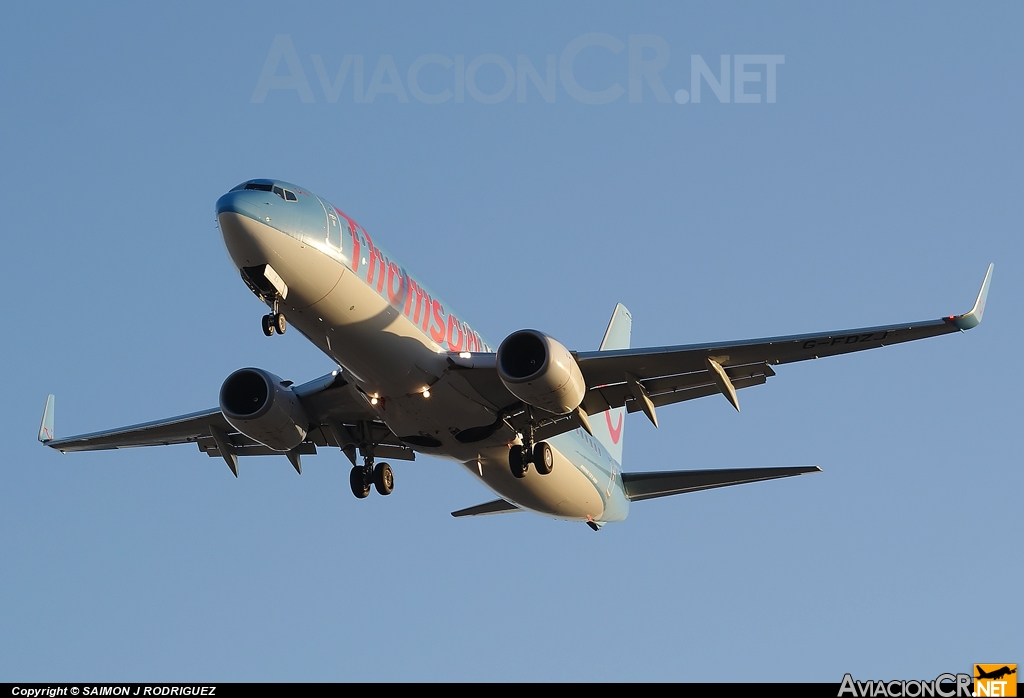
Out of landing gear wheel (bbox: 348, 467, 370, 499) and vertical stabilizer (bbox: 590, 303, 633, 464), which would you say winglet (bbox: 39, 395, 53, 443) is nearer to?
landing gear wheel (bbox: 348, 467, 370, 499)

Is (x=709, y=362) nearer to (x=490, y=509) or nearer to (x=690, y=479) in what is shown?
(x=690, y=479)

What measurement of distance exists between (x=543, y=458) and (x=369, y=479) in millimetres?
4719

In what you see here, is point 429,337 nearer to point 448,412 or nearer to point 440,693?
point 448,412

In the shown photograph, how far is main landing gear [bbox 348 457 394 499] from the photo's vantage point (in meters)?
31.2

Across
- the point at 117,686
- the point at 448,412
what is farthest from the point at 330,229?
the point at 117,686

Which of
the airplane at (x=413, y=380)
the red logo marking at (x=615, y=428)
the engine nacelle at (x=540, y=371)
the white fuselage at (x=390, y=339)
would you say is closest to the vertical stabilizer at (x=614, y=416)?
the red logo marking at (x=615, y=428)

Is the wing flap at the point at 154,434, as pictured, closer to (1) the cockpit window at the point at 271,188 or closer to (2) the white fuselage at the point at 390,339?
(2) the white fuselage at the point at 390,339

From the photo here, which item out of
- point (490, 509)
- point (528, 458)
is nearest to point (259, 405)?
point (528, 458)

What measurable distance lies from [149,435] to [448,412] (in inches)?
383

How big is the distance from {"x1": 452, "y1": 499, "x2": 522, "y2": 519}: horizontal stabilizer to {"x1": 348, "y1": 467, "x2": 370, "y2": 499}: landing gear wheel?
200 inches

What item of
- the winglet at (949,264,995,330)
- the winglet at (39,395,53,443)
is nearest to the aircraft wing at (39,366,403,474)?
the winglet at (39,395,53,443)

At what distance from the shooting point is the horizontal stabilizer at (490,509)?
116 feet

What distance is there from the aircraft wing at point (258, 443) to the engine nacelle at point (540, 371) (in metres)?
4.61

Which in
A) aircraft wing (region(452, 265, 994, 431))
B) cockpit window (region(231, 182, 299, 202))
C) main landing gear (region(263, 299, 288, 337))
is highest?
cockpit window (region(231, 182, 299, 202))
